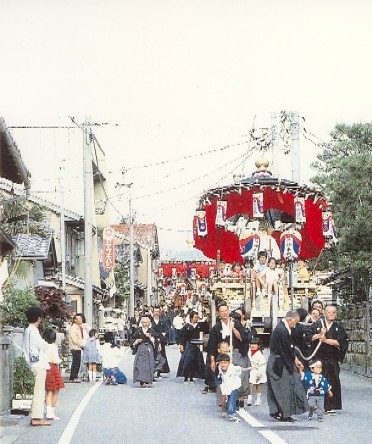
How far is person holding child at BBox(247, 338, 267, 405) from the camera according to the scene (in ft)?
55.5

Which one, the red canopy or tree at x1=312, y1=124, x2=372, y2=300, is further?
tree at x1=312, y1=124, x2=372, y2=300

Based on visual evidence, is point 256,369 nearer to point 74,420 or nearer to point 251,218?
point 74,420

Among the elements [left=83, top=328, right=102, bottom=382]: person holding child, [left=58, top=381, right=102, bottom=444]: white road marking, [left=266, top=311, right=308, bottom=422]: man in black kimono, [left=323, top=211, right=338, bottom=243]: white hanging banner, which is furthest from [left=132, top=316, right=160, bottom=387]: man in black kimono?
[left=266, top=311, right=308, bottom=422]: man in black kimono

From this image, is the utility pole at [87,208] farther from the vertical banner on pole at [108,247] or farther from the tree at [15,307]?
the vertical banner on pole at [108,247]

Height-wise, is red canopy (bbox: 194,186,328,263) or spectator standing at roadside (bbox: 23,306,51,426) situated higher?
red canopy (bbox: 194,186,328,263)

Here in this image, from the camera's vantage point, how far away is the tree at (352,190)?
25.6 meters

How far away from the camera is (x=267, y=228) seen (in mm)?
21406

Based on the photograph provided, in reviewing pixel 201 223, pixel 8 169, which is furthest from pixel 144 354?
pixel 8 169

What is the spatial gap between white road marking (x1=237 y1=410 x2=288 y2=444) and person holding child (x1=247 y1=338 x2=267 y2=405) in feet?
5.57

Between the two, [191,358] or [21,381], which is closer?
[21,381]

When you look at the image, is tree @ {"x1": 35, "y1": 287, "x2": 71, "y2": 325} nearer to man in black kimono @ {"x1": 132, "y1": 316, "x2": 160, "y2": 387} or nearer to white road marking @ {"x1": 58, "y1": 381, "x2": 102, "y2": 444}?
man in black kimono @ {"x1": 132, "y1": 316, "x2": 160, "y2": 387}

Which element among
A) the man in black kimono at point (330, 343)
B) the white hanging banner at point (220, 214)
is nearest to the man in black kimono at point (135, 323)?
the white hanging banner at point (220, 214)

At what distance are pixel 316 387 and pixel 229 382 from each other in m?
1.34

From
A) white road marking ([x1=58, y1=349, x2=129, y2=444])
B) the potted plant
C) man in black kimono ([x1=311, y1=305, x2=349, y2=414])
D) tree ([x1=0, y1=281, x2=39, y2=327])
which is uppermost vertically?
tree ([x1=0, y1=281, x2=39, y2=327])
